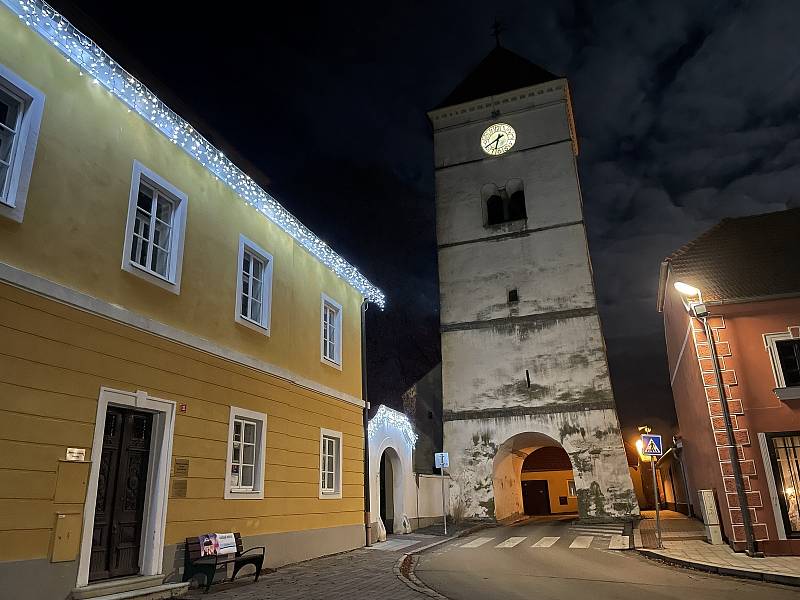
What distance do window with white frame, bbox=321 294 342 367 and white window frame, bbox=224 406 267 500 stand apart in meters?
3.44

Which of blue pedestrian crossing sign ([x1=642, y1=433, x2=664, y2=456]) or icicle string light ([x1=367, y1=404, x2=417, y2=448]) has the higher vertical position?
icicle string light ([x1=367, y1=404, x2=417, y2=448])

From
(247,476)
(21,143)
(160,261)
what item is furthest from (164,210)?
(247,476)

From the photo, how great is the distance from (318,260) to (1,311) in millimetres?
8099

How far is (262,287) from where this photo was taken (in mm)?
11484

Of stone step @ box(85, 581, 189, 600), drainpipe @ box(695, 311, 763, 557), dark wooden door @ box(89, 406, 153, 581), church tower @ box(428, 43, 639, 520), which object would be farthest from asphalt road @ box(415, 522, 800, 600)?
church tower @ box(428, 43, 639, 520)

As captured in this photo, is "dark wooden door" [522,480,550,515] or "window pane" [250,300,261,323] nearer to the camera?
"window pane" [250,300,261,323]

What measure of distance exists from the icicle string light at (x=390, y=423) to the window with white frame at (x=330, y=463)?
78.9 inches

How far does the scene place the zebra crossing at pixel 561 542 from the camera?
552 inches

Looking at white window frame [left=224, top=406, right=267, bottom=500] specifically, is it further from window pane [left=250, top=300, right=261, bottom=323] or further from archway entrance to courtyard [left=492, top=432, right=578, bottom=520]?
archway entrance to courtyard [left=492, top=432, right=578, bottom=520]

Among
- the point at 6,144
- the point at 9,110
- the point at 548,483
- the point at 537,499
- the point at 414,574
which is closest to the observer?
the point at 6,144

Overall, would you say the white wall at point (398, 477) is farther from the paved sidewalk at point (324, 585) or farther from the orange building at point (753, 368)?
the orange building at point (753, 368)

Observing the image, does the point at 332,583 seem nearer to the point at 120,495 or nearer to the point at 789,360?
the point at 120,495

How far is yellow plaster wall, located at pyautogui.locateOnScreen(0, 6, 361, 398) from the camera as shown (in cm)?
697

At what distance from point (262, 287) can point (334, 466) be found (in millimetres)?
4643
